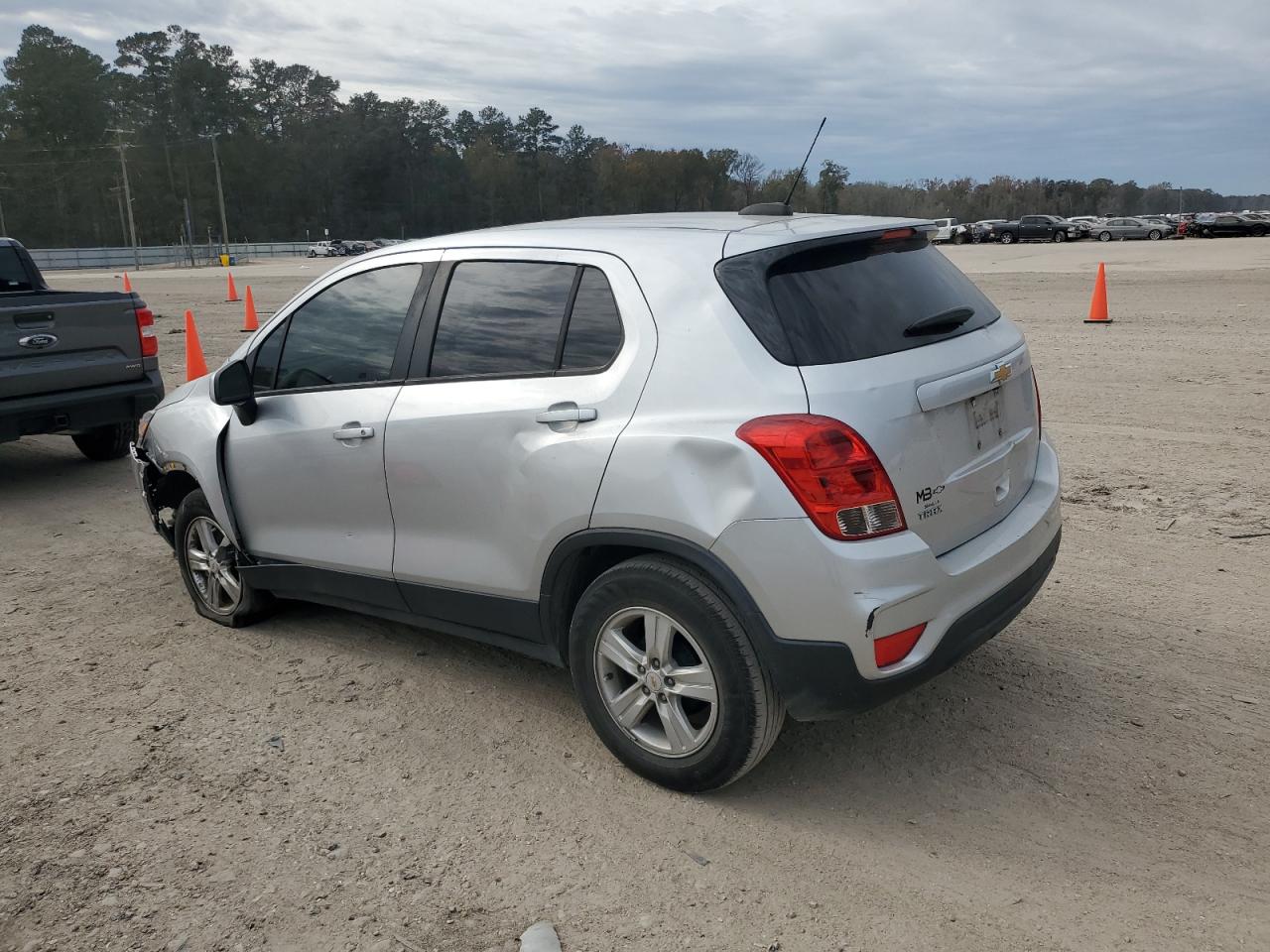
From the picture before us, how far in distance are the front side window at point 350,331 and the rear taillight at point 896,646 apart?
2206 mm

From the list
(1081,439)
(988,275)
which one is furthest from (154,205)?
(1081,439)

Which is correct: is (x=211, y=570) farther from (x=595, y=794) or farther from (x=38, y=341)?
(x=38, y=341)

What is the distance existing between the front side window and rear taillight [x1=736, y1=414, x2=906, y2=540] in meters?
1.79

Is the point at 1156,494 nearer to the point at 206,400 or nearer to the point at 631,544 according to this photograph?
the point at 631,544

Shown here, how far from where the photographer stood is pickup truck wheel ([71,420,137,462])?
29.8ft

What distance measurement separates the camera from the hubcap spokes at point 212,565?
512cm

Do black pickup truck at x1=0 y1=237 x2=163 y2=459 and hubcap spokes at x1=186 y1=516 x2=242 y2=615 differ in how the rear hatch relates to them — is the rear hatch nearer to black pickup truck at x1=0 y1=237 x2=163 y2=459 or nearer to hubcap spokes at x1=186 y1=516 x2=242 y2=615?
hubcap spokes at x1=186 y1=516 x2=242 y2=615

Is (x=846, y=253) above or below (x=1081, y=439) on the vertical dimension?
above

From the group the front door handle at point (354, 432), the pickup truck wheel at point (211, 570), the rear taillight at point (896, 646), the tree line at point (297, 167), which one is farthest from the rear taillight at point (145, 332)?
the tree line at point (297, 167)

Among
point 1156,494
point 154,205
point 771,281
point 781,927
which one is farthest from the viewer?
point 154,205

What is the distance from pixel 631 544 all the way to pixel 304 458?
1789mm

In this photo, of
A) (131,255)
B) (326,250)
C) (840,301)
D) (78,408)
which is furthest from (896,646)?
(131,255)

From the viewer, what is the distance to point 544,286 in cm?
378

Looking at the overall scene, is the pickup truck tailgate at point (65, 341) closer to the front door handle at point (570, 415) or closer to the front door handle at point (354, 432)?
the front door handle at point (354, 432)
